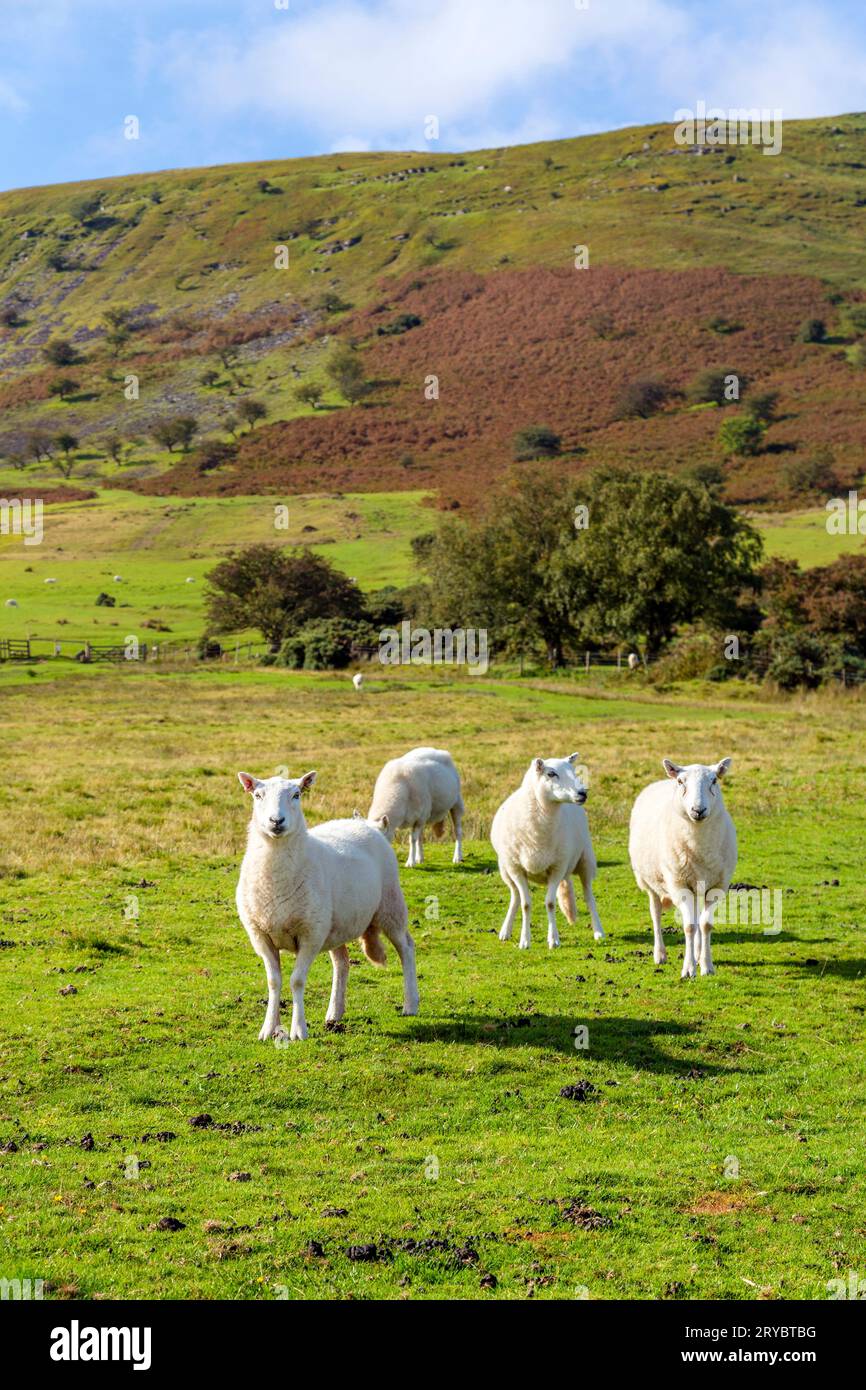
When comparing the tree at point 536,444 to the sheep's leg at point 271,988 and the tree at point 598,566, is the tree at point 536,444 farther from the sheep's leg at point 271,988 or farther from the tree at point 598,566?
the sheep's leg at point 271,988

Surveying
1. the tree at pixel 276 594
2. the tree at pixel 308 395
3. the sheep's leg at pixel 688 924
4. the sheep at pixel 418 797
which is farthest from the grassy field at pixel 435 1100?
the tree at pixel 308 395

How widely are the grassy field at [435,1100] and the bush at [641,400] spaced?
125650mm

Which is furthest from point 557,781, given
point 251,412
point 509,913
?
point 251,412

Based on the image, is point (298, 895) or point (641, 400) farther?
point (641, 400)

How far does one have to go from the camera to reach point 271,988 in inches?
428

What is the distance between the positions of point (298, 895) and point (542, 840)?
15.3 ft

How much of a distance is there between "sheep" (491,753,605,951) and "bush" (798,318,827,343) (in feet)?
482

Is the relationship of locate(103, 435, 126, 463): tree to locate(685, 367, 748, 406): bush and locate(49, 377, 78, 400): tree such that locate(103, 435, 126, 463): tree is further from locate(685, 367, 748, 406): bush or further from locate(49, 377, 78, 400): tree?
locate(685, 367, 748, 406): bush

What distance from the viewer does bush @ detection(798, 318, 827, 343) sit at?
147 metres

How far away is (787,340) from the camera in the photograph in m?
149

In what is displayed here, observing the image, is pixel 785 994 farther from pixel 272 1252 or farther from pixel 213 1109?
pixel 272 1252

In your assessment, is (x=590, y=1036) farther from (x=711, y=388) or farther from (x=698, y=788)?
(x=711, y=388)

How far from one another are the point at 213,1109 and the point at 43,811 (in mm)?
16892

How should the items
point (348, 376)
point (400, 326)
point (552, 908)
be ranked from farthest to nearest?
point (400, 326)
point (348, 376)
point (552, 908)
